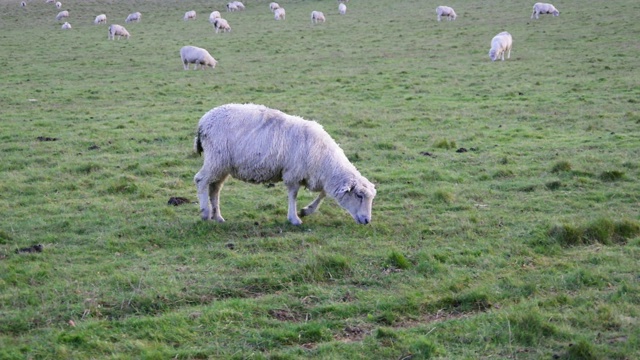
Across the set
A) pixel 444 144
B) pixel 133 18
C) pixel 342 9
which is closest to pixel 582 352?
pixel 444 144

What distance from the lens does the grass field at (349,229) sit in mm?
6316

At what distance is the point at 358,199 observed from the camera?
9.65 meters

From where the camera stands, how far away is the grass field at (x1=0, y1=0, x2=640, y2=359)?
249 inches

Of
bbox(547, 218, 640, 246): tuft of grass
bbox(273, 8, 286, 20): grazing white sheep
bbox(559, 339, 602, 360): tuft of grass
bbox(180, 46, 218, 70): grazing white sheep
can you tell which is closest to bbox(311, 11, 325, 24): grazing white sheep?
bbox(273, 8, 286, 20): grazing white sheep

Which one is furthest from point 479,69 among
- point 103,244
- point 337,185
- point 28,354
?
point 28,354

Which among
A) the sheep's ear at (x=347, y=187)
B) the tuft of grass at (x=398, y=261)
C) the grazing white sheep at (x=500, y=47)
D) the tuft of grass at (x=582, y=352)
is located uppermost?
the grazing white sheep at (x=500, y=47)

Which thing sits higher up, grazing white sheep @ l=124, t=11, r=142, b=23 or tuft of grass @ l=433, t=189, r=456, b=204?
grazing white sheep @ l=124, t=11, r=142, b=23

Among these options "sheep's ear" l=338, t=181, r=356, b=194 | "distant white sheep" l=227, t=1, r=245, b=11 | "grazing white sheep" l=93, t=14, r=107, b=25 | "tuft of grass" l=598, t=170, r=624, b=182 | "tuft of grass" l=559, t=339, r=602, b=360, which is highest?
"distant white sheep" l=227, t=1, r=245, b=11

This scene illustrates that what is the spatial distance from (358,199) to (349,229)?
43 cm

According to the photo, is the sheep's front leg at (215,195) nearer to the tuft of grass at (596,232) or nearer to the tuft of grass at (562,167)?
the tuft of grass at (596,232)

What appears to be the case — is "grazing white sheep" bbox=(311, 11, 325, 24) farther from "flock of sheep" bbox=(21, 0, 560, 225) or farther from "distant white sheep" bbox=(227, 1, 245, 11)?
"flock of sheep" bbox=(21, 0, 560, 225)

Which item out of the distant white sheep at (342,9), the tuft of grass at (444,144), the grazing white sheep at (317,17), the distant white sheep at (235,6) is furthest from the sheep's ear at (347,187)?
the distant white sheep at (235,6)

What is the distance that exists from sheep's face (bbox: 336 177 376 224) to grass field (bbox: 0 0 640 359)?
0.73 ft

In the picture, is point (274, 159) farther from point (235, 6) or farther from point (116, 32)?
point (235, 6)
